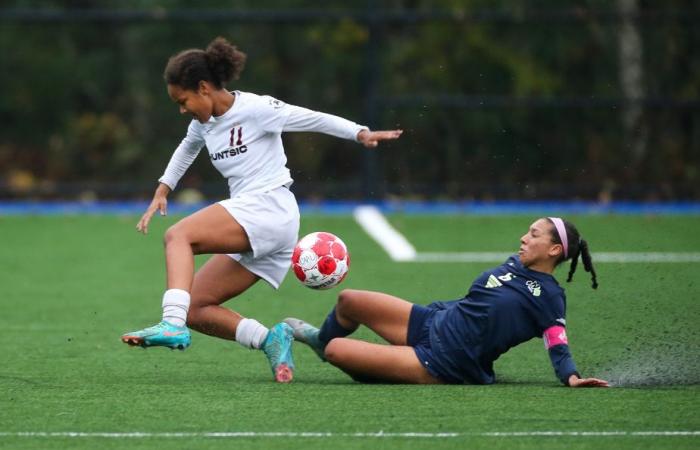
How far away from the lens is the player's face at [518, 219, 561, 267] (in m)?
6.84

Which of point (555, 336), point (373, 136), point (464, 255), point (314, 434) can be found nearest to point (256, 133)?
point (373, 136)

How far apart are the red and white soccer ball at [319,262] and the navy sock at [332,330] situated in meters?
0.19

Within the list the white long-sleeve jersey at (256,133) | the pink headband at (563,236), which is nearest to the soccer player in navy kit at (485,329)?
the pink headband at (563,236)

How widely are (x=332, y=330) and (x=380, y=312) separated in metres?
0.33

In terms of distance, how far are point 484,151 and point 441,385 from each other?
10814 millimetres

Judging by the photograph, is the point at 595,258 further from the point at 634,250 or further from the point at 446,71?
the point at 446,71

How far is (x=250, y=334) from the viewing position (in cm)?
723

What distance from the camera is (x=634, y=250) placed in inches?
505

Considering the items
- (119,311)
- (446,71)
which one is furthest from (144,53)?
(119,311)

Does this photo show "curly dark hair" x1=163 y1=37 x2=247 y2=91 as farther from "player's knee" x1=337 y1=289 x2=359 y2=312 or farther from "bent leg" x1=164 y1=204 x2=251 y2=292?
"player's knee" x1=337 y1=289 x2=359 y2=312

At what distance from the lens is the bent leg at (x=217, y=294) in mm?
7332

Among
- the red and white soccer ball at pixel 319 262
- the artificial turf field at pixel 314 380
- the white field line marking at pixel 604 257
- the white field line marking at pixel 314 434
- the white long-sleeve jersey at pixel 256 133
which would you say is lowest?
the white field line marking at pixel 604 257

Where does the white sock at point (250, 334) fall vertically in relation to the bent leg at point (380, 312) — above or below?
below

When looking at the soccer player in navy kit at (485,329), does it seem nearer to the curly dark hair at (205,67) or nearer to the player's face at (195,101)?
the player's face at (195,101)
